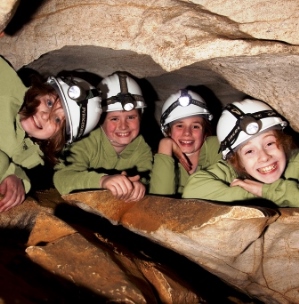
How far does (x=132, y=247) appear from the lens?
376 cm

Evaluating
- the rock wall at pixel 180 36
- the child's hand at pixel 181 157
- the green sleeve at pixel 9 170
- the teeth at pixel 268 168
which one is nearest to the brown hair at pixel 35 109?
the rock wall at pixel 180 36

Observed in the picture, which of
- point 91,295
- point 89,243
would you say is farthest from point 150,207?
point 91,295

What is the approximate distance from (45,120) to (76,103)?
0.38 metres

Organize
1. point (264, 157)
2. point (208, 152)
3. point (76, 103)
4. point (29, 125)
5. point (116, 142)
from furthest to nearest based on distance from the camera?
point (208, 152), point (116, 142), point (76, 103), point (29, 125), point (264, 157)

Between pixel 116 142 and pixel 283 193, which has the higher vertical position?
pixel 116 142

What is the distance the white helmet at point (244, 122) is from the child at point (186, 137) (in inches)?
24.9

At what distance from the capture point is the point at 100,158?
4.68m

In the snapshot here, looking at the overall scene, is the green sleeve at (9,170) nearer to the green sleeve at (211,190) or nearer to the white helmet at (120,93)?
the white helmet at (120,93)

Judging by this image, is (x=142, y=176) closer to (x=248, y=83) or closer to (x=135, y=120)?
(x=135, y=120)

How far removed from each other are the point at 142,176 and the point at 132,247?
3.90 feet

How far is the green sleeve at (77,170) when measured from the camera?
3936 millimetres

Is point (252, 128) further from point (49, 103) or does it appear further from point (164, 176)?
point (49, 103)

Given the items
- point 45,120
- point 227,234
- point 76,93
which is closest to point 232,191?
Answer: point 227,234

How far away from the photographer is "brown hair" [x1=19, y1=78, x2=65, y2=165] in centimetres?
397
